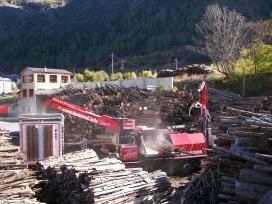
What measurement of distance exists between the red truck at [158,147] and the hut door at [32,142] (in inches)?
122

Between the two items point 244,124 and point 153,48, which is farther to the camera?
point 153,48

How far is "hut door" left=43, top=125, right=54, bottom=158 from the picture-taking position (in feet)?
63.0

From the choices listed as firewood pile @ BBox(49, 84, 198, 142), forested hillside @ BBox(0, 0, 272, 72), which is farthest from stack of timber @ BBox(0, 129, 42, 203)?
forested hillside @ BBox(0, 0, 272, 72)

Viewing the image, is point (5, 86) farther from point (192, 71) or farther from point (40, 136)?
point (40, 136)

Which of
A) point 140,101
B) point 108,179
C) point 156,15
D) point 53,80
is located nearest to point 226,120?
point 108,179

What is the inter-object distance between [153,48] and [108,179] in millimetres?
94256

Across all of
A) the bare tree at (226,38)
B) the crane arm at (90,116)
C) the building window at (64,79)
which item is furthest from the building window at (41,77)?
the crane arm at (90,116)

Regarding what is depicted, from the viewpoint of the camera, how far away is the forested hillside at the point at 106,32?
103 meters

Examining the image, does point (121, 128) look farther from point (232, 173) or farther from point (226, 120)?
point (232, 173)

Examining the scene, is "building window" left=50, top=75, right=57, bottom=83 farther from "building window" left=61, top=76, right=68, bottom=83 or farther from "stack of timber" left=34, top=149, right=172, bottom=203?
"stack of timber" left=34, top=149, right=172, bottom=203

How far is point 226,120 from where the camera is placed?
15602 millimetres

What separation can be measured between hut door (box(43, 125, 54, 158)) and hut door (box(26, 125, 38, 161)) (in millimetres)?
309

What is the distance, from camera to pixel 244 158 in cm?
1292

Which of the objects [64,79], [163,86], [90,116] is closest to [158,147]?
[90,116]
